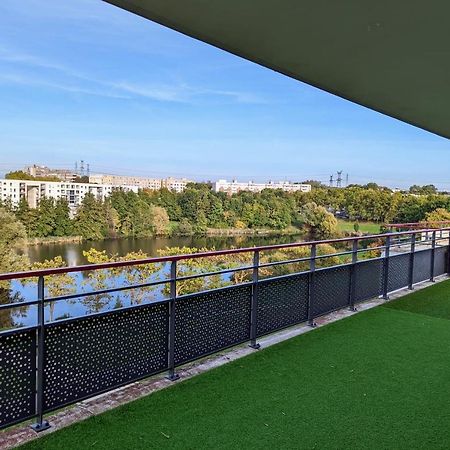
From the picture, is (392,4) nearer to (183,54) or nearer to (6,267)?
(6,267)

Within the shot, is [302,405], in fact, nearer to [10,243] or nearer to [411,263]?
[411,263]

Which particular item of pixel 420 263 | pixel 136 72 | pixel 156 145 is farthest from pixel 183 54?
pixel 420 263

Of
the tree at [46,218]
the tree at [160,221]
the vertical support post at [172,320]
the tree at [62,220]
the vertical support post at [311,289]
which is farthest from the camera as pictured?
the tree at [46,218]

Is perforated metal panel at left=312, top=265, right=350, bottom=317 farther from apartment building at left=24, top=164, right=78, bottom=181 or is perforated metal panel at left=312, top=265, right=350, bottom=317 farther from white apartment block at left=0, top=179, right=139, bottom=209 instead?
apartment building at left=24, top=164, right=78, bottom=181

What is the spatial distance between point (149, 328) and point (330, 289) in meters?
2.39

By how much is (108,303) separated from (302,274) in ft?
6.57

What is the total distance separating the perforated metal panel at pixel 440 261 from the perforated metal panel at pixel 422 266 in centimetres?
31

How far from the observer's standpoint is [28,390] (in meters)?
2.24

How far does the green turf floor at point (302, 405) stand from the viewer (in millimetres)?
2205

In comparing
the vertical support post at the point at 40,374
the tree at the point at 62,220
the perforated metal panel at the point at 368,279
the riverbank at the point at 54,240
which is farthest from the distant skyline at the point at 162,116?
the vertical support post at the point at 40,374

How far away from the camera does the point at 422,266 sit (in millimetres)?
6414

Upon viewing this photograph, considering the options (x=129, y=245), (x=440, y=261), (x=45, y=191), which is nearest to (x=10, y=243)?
(x=45, y=191)

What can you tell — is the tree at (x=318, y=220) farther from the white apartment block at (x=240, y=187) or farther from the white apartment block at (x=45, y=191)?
the white apartment block at (x=45, y=191)

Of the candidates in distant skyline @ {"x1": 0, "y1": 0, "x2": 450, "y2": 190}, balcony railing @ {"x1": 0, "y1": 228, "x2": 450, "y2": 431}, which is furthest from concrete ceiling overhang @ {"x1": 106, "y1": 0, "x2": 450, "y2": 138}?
distant skyline @ {"x1": 0, "y1": 0, "x2": 450, "y2": 190}
